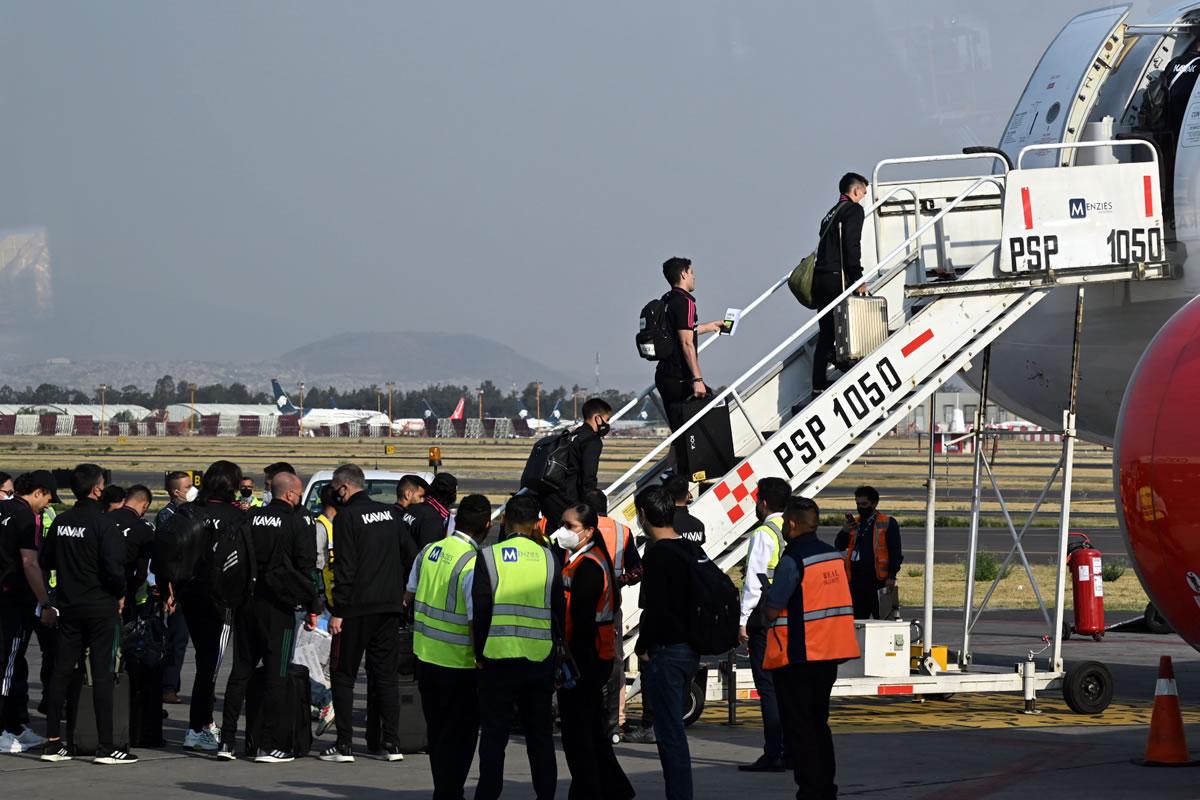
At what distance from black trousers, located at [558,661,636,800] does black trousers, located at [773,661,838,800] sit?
3.67ft

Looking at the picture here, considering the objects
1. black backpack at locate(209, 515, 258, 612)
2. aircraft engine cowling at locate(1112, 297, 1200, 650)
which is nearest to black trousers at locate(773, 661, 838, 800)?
aircraft engine cowling at locate(1112, 297, 1200, 650)

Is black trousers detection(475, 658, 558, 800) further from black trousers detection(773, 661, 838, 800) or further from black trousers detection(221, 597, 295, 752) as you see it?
black trousers detection(221, 597, 295, 752)

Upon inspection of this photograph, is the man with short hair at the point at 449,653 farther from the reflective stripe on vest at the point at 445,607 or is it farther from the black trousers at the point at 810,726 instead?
the black trousers at the point at 810,726

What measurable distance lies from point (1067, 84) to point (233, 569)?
10.1m

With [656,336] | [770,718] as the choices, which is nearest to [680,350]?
[656,336]

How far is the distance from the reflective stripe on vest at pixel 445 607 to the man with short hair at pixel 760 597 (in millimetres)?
2301

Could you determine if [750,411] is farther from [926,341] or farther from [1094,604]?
[1094,604]

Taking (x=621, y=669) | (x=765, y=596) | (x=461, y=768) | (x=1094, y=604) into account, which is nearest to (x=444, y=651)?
(x=461, y=768)

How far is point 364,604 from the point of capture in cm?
1172

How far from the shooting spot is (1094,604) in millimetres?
18516

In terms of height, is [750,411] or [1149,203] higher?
[1149,203]

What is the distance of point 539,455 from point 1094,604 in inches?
348

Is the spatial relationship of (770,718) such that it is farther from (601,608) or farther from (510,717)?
(510,717)

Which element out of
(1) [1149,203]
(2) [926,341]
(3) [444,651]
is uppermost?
(1) [1149,203]
